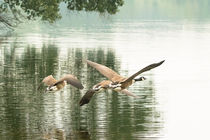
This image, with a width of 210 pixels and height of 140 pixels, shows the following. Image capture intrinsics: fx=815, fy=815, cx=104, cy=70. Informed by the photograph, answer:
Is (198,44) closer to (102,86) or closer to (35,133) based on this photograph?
(35,133)

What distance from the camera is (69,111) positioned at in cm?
3616

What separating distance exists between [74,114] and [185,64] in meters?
29.1

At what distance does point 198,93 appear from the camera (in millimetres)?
44844

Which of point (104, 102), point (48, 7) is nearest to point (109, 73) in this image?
point (104, 102)

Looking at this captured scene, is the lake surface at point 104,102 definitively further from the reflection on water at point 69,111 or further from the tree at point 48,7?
the tree at point 48,7

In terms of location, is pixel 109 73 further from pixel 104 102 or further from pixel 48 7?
pixel 48 7

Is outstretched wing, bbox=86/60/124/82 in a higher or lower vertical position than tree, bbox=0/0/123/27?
lower

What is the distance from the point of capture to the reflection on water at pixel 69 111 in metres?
30.9

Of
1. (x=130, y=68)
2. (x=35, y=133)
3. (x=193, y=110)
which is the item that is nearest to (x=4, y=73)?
(x=130, y=68)

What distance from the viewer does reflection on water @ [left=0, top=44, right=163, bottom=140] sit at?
30.9 metres

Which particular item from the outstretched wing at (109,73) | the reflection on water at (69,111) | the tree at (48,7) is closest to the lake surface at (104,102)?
the reflection on water at (69,111)

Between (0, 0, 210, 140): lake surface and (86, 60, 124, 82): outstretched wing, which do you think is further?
(0, 0, 210, 140): lake surface

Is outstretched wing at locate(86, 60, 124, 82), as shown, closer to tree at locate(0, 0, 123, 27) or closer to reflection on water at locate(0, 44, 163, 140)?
reflection on water at locate(0, 44, 163, 140)

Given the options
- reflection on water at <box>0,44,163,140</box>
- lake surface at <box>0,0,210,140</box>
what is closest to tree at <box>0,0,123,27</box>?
lake surface at <box>0,0,210,140</box>
